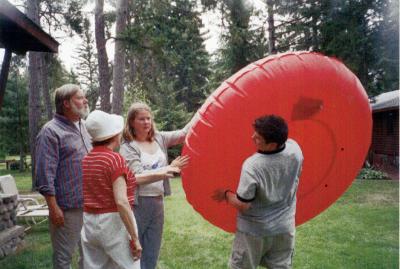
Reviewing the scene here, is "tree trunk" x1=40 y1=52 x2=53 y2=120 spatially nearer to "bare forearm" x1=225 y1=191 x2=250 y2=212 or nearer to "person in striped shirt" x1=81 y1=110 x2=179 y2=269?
"person in striped shirt" x1=81 y1=110 x2=179 y2=269

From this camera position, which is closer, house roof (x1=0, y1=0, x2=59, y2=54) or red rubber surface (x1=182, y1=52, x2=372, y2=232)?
red rubber surface (x1=182, y1=52, x2=372, y2=232)

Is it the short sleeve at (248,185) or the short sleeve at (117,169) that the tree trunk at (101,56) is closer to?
the short sleeve at (117,169)

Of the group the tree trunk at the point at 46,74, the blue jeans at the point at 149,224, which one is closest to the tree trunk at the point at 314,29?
the tree trunk at the point at 46,74

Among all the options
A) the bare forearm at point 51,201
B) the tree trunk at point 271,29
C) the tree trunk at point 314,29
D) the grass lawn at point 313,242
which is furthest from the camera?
the tree trunk at point 314,29

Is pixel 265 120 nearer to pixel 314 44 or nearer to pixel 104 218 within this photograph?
pixel 104 218

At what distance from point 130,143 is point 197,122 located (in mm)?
567

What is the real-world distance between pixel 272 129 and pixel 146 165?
1.12 meters

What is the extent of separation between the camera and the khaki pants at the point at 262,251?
2.58 metres

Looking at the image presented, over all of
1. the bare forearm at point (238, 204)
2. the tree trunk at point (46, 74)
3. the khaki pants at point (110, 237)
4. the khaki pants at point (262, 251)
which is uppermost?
the tree trunk at point (46, 74)

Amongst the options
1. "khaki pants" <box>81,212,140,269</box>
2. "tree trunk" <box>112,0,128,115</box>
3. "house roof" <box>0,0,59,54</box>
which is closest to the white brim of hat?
"khaki pants" <box>81,212,140,269</box>

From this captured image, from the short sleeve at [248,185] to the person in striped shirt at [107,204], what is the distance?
65cm

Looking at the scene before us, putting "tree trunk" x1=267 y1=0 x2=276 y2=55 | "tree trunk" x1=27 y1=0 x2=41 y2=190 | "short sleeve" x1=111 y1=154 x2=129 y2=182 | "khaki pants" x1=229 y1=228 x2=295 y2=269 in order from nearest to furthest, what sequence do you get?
"short sleeve" x1=111 y1=154 x2=129 y2=182
"khaki pants" x1=229 y1=228 x2=295 y2=269
"tree trunk" x1=27 y1=0 x2=41 y2=190
"tree trunk" x1=267 y1=0 x2=276 y2=55

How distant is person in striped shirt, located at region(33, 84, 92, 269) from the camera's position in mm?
3068

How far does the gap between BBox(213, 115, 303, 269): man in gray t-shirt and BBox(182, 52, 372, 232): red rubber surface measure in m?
0.39
